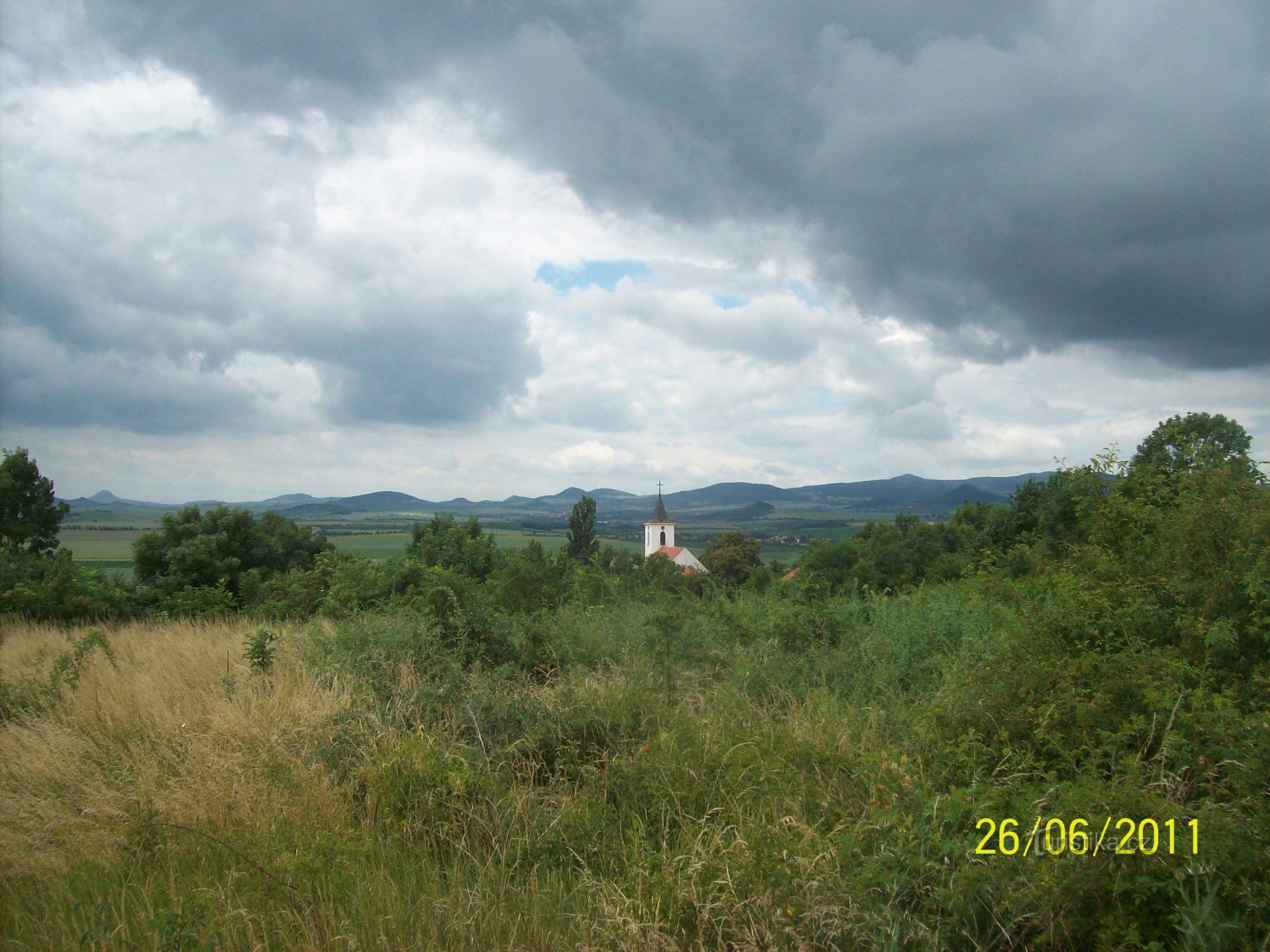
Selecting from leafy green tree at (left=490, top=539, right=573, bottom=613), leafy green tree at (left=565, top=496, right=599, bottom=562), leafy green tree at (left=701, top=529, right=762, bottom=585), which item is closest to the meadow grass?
leafy green tree at (left=490, top=539, right=573, bottom=613)

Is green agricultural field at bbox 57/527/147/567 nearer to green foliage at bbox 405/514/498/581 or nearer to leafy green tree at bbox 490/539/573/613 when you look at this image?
green foliage at bbox 405/514/498/581

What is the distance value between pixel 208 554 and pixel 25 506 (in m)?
24.3

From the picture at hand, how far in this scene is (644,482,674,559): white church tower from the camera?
103 meters

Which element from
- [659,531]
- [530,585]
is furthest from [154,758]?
[659,531]

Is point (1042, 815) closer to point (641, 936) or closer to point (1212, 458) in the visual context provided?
point (641, 936)

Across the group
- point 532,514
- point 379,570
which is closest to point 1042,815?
point 379,570

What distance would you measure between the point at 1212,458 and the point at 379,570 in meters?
12.0

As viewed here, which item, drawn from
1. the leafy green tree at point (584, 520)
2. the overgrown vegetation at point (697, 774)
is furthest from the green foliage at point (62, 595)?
the leafy green tree at point (584, 520)

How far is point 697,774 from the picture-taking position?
4.94 m

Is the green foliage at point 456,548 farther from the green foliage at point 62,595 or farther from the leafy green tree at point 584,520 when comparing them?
the leafy green tree at point 584,520

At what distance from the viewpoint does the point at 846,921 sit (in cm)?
323

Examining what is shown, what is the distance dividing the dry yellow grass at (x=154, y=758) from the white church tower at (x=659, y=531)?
306ft

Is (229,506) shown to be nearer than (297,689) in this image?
No

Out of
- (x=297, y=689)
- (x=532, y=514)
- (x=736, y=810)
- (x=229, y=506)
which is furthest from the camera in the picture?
(x=532, y=514)
